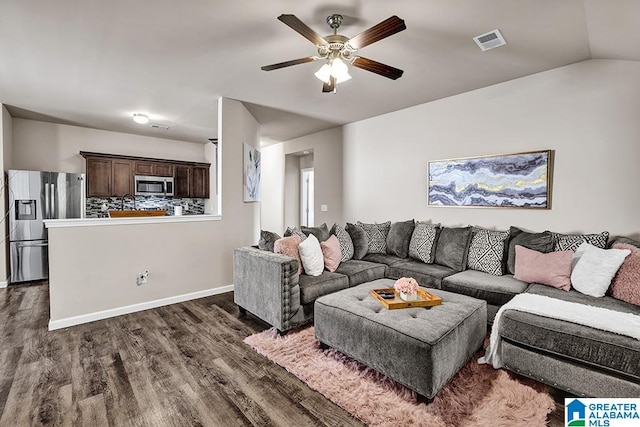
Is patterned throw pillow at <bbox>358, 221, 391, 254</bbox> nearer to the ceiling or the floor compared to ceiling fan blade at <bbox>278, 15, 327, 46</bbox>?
nearer to the floor

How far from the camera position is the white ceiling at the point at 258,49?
2.13m

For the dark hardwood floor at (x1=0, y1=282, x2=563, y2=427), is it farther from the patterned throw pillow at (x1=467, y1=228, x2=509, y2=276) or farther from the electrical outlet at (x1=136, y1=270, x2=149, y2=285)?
the patterned throw pillow at (x1=467, y1=228, x2=509, y2=276)

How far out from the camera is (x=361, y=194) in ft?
17.0

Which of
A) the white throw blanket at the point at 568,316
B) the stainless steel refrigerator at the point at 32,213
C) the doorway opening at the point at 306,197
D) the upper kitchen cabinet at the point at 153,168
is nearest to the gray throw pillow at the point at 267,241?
the white throw blanket at the point at 568,316

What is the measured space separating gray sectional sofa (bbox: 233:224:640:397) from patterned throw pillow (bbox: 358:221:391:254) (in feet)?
0.32

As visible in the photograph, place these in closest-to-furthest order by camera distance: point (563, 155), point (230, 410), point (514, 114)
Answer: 1. point (230, 410)
2. point (563, 155)
3. point (514, 114)

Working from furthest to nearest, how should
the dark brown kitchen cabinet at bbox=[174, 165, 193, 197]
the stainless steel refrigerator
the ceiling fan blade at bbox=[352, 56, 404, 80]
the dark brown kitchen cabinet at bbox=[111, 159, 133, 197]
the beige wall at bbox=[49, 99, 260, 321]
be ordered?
1. the dark brown kitchen cabinet at bbox=[174, 165, 193, 197]
2. the dark brown kitchen cabinet at bbox=[111, 159, 133, 197]
3. the stainless steel refrigerator
4. the beige wall at bbox=[49, 99, 260, 321]
5. the ceiling fan blade at bbox=[352, 56, 404, 80]

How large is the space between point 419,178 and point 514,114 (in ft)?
4.46

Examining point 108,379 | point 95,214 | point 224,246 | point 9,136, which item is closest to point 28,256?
point 95,214

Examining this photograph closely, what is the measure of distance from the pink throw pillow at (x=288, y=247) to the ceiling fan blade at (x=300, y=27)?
183 centimetres

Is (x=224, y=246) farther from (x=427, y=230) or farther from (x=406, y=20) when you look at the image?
(x=406, y=20)

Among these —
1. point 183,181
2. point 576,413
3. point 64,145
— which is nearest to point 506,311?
point 576,413

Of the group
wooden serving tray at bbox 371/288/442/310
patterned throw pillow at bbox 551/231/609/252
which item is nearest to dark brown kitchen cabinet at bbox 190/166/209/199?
wooden serving tray at bbox 371/288/442/310

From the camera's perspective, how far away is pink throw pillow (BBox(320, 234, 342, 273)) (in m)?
3.36
